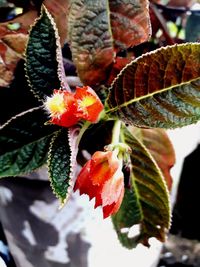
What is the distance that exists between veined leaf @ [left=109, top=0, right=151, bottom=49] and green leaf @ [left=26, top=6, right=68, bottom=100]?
0.16 feet

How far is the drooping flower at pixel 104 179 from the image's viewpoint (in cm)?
29

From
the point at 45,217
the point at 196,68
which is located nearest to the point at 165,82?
the point at 196,68

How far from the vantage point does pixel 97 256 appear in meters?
0.61

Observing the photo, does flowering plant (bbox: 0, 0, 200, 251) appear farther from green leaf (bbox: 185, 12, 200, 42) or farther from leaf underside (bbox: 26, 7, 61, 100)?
green leaf (bbox: 185, 12, 200, 42)

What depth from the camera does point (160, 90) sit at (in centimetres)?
32

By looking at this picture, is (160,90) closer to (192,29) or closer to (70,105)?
(70,105)

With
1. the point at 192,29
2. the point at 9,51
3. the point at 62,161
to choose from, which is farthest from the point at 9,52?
the point at 192,29

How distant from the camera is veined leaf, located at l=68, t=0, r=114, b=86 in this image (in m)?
0.34

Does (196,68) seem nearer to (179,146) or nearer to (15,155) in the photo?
(15,155)

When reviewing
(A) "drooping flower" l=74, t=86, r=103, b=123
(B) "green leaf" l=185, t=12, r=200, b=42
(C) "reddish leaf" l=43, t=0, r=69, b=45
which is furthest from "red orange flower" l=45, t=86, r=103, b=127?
(B) "green leaf" l=185, t=12, r=200, b=42

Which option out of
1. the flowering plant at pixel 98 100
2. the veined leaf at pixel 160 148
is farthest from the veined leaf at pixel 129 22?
the veined leaf at pixel 160 148

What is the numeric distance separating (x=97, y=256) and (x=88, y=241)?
5 cm

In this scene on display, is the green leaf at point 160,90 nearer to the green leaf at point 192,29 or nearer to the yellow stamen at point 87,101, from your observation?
the yellow stamen at point 87,101

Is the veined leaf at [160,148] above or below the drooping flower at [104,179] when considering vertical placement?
below
